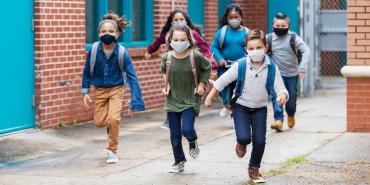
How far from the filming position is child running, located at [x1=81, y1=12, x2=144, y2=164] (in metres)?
9.73

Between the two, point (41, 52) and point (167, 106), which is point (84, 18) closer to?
point (41, 52)

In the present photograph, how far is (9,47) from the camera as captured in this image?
11.4 m

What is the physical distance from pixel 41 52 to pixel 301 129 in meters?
3.65

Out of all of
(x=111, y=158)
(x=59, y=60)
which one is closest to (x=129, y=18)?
(x=59, y=60)

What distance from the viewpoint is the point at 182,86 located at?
9.11m

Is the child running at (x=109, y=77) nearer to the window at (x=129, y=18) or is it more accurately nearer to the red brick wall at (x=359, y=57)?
the red brick wall at (x=359, y=57)

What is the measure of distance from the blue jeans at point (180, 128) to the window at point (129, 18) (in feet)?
14.6

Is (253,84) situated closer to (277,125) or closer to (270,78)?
(270,78)

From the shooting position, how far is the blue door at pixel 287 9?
18.3 m

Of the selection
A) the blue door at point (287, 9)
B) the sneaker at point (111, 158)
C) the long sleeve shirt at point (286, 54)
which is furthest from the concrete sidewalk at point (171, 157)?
the blue door at point (287, 9)

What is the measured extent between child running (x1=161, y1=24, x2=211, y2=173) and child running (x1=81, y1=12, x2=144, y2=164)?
27.4 inches

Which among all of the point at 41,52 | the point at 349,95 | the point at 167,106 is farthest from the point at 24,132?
the point at 349,95

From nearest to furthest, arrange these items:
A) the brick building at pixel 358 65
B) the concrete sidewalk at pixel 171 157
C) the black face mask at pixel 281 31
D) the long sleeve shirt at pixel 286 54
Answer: the concrete sidewalk at pixel 171 157, the brick building at pixel 358 65, the black face mask at pixel 281 31, the long sleeve shirt at pixel 286 54

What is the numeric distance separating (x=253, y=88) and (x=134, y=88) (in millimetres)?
1770
